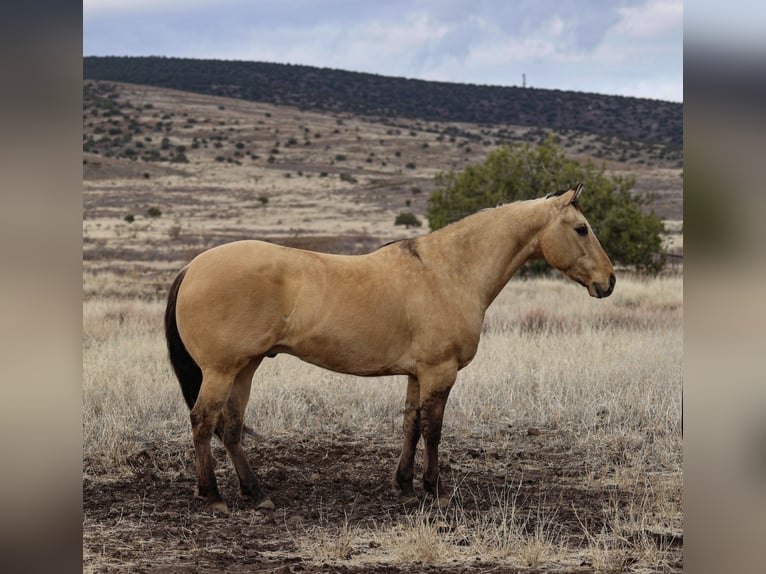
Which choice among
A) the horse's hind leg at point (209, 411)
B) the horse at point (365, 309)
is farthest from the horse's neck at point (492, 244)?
the horse's hind leg at point (209, 411)

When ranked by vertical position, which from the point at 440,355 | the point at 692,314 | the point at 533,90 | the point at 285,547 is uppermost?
the point at 533,90

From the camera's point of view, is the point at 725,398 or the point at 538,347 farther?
the point at 538,347

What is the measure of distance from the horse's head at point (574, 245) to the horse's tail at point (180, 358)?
8.23 ft

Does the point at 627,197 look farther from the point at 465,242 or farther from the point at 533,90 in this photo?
the point at 533,90

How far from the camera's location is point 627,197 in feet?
60.4

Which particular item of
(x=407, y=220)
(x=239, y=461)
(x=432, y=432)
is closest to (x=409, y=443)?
(x=432, y=432)

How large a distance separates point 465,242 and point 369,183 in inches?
2275

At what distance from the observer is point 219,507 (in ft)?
18.0

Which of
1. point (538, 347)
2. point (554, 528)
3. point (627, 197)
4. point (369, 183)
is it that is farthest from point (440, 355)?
point (369, 183)

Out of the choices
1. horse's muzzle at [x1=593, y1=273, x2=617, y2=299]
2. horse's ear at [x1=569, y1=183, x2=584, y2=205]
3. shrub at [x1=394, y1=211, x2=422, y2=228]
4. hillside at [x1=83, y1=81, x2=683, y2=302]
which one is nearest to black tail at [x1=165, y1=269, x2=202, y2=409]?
horse's ear at [x1=569, y1=183, x2=584, y2=205]

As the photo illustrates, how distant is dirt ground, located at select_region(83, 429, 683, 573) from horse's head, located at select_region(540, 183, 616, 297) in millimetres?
1505

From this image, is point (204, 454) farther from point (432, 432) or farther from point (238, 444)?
point (432, 432)

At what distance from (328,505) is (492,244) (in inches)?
81.5

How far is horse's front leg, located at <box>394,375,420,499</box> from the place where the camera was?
18.8ft
